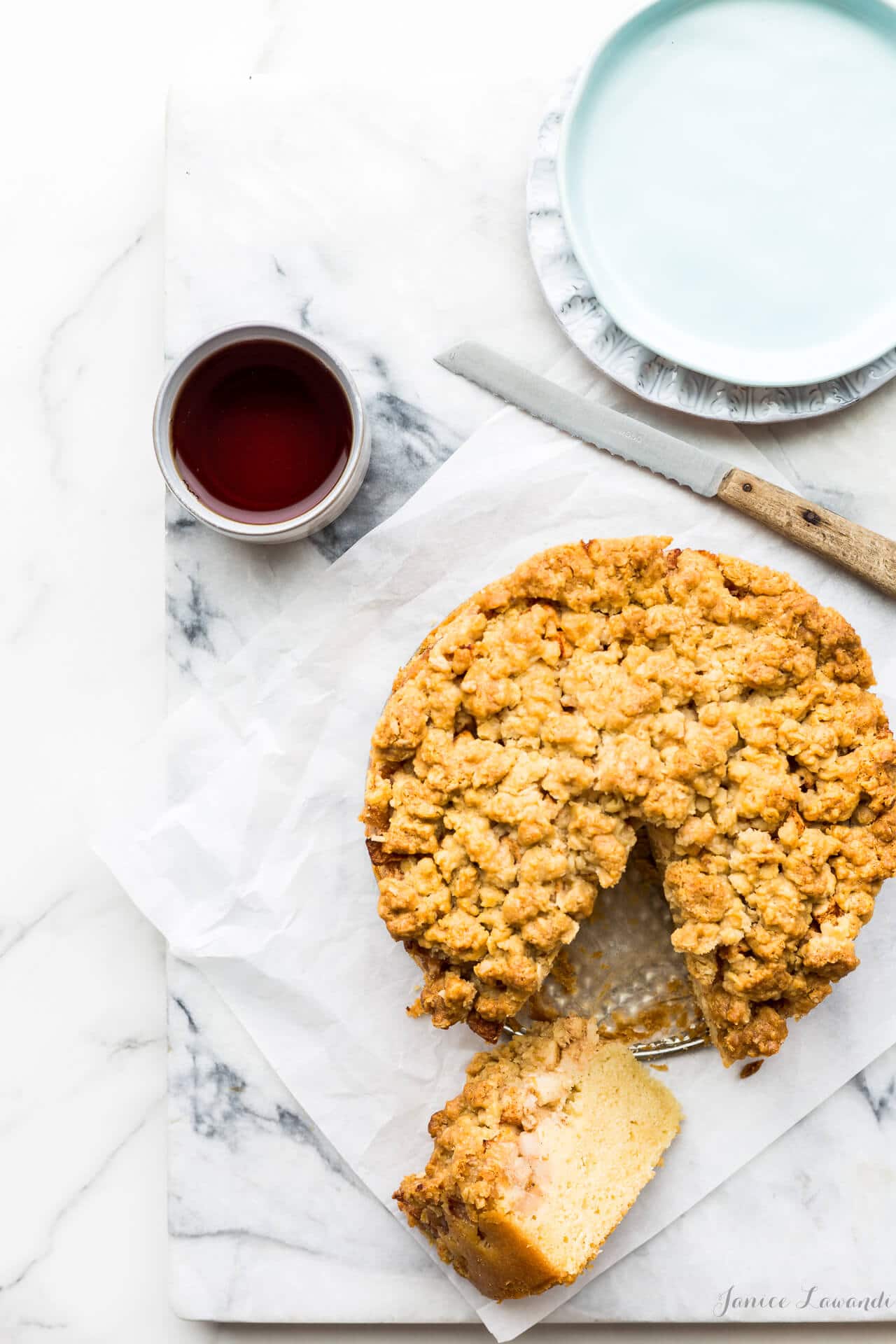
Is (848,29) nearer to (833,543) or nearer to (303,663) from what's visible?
(833,543)

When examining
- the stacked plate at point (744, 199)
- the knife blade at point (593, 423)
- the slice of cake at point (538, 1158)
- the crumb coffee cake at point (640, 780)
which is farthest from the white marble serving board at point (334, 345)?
the crumb coffee cake at point (640, 780)

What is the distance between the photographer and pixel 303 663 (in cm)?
335

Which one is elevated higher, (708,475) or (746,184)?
(746,184)

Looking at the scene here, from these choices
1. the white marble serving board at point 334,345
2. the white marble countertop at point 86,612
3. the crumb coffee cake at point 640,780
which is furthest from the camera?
the white marble countertop at point 86,612

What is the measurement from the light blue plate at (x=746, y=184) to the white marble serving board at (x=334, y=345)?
0.23 metres

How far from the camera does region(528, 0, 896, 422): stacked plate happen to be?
126 inches

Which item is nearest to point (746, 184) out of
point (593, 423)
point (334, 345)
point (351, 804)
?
point (593, 423)

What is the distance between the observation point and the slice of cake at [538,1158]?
2.89 metres

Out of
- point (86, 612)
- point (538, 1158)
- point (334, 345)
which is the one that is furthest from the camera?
point (86, 612)

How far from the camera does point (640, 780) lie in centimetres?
274

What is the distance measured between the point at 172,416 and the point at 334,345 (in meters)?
0.55

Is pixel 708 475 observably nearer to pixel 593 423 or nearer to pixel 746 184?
pixel 593 423

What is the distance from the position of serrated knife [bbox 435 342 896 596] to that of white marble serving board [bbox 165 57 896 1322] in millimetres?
127
